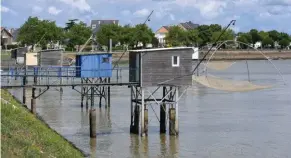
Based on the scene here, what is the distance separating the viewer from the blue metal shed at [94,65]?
43875mm

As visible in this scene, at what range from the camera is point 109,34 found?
156 m

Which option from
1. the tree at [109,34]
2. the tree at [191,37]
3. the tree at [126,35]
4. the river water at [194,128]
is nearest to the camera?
the river water at [194,128]

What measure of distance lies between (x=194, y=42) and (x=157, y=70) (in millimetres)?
131902

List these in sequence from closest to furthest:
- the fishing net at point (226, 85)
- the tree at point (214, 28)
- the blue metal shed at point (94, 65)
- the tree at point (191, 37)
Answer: the fishing net at point (226, 85) < the blue metal shed at point (94, 65) < the tree at point (191, 37) < the tree at point (214, 28)

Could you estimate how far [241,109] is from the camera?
52031 mm

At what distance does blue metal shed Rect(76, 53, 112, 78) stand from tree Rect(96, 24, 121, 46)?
10650cm

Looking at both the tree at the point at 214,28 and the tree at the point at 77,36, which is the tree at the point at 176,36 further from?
the tree at the point at 77,36

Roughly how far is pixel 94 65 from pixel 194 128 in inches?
396

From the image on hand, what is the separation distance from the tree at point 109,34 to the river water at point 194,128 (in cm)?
8951

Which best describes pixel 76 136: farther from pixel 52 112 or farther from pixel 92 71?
pixel 52 112

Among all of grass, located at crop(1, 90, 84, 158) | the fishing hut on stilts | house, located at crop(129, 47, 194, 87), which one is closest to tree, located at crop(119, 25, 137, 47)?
the fishing hut on stilts

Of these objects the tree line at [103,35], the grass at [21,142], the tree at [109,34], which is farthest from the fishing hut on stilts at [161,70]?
the tree at [109,34]

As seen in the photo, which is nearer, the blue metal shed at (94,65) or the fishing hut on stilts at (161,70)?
the fishing hut on stilts at (161,70)

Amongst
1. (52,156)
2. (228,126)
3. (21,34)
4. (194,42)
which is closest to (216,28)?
(194,42)
